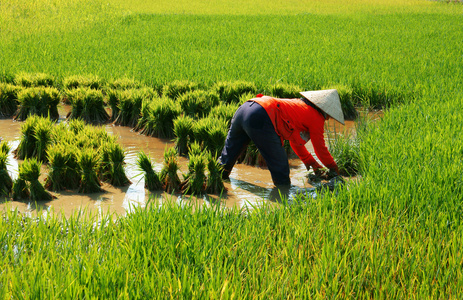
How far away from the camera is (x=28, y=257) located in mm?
2381

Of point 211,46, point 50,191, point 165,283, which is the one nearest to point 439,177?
point 165,283

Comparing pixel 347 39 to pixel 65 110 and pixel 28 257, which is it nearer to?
pixel 65 110

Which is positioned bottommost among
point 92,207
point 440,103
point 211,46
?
point 92,207

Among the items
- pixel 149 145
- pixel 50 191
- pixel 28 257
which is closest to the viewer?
pixel 28 257

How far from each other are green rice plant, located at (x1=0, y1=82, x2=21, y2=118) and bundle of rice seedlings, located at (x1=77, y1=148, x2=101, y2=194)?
121 inches

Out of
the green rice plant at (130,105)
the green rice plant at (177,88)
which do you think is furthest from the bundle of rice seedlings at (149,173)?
the green rice plant at (177,88)

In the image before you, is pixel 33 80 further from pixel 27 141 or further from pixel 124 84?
pixel 27 141

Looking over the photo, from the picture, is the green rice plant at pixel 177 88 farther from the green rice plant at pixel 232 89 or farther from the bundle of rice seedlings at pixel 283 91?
the bundle of rice seedlings at pixel 283 91

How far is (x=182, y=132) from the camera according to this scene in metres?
5.05

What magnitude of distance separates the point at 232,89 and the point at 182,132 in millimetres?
1654

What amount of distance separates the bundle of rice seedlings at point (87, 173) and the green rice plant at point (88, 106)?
236 cm

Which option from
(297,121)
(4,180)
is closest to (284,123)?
(297,121)

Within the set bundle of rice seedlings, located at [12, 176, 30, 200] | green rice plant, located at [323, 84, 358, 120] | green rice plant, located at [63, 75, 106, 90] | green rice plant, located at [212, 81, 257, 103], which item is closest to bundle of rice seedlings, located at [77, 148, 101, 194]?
bundle of rice seedlings, located at [12, 176, 30, 200]

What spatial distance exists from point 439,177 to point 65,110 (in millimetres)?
5323
